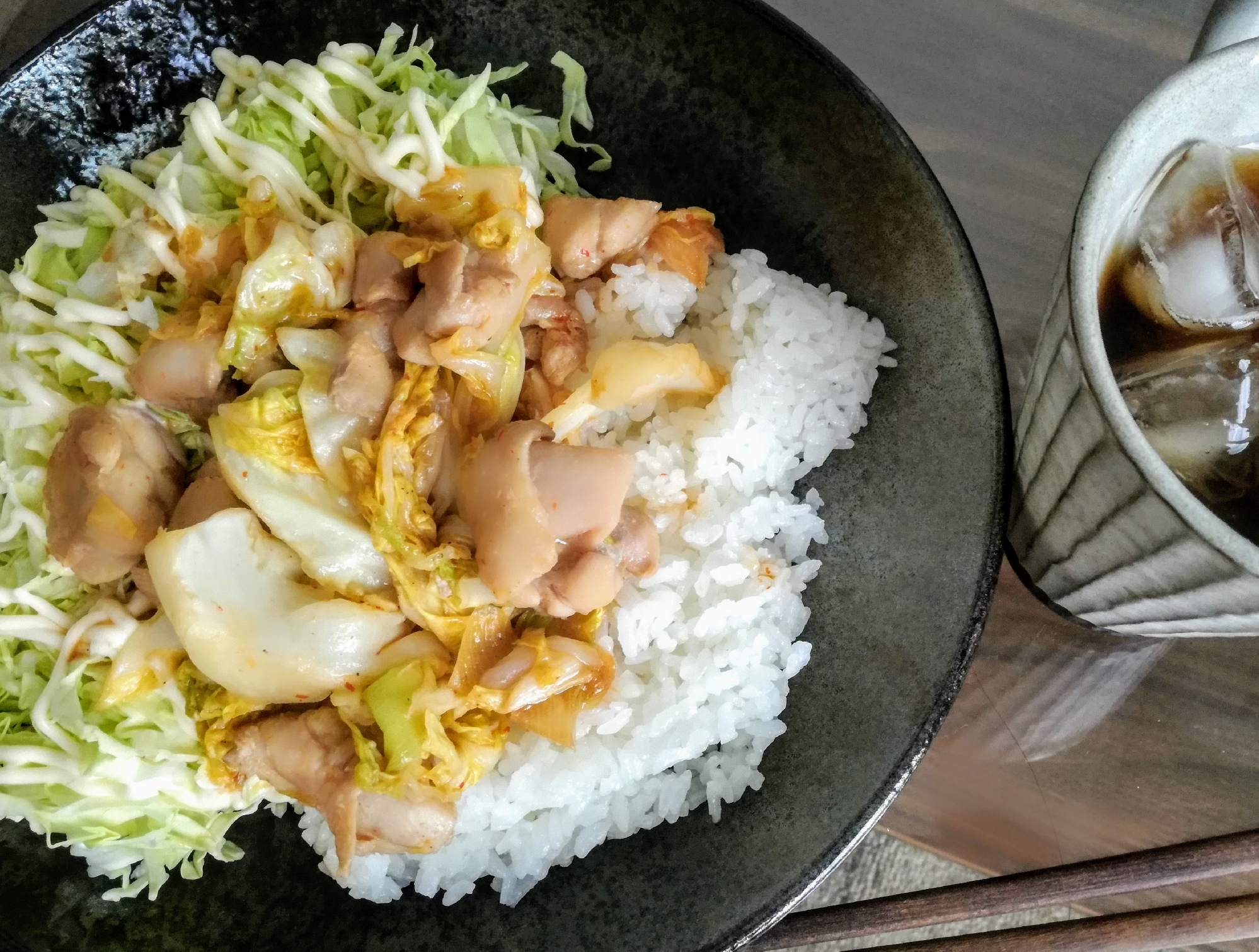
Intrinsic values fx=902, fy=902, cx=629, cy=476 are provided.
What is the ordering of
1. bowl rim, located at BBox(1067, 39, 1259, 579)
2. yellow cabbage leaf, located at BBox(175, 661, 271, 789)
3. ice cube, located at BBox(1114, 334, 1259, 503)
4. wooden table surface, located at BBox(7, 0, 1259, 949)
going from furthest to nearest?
wooden table surface, located at BBox(7, 0, 1259, 949)
yellow cabbage leaf, located at BBox(175, 661, 271, 789)
ice cube, located at BBox(1114, 334, 1259, 503)
bowl rim, located at BBox(1067, 39, 1259, 579)

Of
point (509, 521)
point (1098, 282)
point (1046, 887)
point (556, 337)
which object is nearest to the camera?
point (1098, 282)

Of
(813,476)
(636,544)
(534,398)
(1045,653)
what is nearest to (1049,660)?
(1045,653)

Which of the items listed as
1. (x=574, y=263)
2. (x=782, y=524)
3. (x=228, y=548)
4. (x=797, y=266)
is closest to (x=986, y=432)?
(x=782, y=524)

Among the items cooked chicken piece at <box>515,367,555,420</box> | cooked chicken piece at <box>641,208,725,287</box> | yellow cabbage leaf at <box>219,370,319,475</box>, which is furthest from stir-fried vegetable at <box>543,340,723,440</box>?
yellow cabbage leaf at <box>219,370,319,475</box>

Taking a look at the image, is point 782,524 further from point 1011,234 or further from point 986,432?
point 1011,234

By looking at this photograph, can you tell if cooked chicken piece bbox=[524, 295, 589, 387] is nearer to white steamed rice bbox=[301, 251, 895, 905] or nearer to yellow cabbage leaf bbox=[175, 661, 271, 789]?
white steamed rice bbox=[301, 251, 895, 905]

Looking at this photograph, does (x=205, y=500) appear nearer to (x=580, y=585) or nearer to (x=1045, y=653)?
(x=580, y=585)
